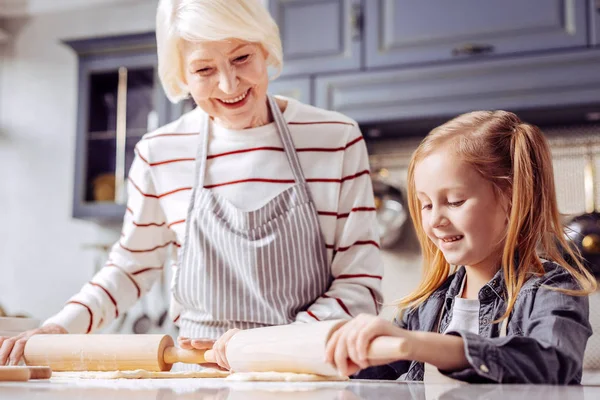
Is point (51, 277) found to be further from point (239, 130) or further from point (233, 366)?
point (233, 366)

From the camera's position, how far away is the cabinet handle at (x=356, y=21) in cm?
244

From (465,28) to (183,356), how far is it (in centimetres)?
163

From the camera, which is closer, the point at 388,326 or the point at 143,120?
the point at 388,326

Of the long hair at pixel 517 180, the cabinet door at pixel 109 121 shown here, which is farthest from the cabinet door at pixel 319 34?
the long hair at pixel 517 180

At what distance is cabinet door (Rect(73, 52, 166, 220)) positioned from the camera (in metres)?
3.14

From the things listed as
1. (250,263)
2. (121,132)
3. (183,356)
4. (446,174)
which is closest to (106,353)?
(183,356)

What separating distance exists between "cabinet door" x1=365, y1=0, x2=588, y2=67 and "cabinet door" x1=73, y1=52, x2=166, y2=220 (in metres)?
1.10

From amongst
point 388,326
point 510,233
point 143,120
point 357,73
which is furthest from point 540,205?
point 143,120

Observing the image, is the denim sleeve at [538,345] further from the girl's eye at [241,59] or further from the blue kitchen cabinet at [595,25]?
the blue kitchen cabinet at [595,25]

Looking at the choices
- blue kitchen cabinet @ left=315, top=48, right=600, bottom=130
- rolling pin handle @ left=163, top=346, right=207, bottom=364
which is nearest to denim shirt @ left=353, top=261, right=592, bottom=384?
rolling pin handle @ left=163, top=346, right=207, bottom=364

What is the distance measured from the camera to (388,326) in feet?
2.25

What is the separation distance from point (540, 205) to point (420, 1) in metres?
1.55

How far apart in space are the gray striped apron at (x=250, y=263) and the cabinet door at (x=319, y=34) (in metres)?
1.24

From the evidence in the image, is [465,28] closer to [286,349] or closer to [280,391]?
[286,349]
